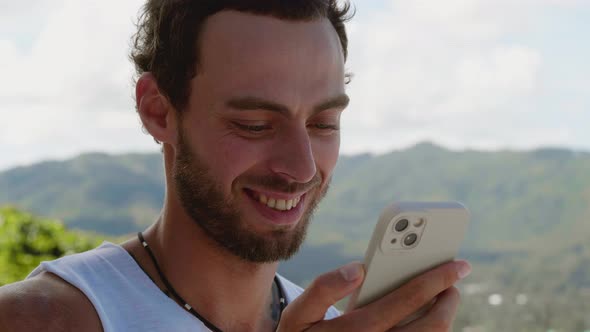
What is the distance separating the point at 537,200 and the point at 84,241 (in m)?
62.9

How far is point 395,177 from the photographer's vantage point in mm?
79188

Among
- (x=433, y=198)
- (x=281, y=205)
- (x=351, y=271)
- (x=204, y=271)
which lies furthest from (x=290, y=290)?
(x=433, y=198)

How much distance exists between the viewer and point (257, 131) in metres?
2.42

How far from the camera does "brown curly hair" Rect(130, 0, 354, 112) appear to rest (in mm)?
2512

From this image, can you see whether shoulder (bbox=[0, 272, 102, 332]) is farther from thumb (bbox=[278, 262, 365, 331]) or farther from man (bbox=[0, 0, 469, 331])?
thumb (bbox=[278, 262, 365, 331])

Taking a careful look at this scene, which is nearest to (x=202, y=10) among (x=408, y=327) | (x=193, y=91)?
(x=193, y=91)

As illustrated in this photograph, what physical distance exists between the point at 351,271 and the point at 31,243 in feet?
26.6

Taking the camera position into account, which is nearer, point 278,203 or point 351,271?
point 351,271

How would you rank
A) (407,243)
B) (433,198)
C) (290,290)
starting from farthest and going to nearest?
(433,198) → (290,290) → (407,243)

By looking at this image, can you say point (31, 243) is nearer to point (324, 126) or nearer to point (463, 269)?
point (324, 126)

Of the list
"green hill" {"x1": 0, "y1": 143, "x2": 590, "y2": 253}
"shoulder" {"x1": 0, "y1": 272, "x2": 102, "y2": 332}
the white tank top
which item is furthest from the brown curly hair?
"green hill" {"x1": 0, "y1": 143, "x2": 590, "y2": 253}

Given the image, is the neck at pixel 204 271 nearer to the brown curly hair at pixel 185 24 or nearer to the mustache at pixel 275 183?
the mustache at pixel 275 183

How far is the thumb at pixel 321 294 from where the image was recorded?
206 centimetres

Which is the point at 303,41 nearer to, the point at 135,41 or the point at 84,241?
the point at 135,41
